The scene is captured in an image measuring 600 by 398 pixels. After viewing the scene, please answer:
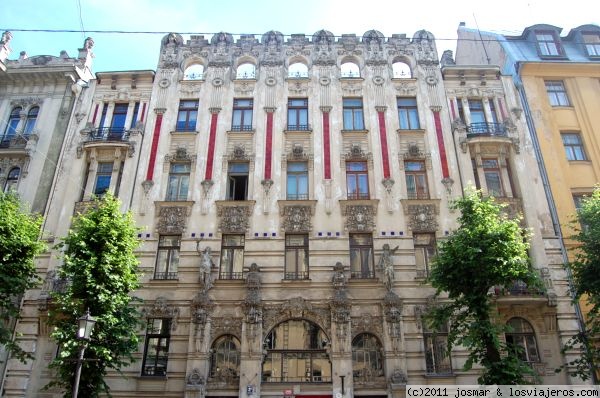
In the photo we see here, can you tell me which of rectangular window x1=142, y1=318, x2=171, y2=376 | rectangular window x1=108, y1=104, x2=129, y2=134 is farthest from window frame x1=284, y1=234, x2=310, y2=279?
rectangular window x1=108, y1=104, x2=129, y2=134

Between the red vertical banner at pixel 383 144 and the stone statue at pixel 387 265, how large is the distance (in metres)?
3.83

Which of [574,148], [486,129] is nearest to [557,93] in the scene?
[574,148]

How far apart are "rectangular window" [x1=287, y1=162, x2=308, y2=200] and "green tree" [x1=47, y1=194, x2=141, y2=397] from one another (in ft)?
24.6

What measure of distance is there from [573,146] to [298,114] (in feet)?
45.7

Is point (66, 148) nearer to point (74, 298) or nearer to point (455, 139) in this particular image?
point (74, 298)

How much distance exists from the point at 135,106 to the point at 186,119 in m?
2.90

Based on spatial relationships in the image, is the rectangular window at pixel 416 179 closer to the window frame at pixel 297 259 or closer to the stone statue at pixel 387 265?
the stone statue at pixel 387 265

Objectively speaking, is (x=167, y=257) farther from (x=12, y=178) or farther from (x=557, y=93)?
(x=557, y=93)

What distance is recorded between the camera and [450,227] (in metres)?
20.9

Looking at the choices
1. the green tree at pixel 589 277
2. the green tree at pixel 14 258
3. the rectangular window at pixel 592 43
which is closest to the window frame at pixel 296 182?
the green tree at pixel 14 258

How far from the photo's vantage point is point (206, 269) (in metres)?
19.7

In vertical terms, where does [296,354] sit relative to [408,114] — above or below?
below

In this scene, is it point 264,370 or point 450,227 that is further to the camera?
point 450,227

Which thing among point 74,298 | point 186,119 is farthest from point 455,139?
point 74,298
